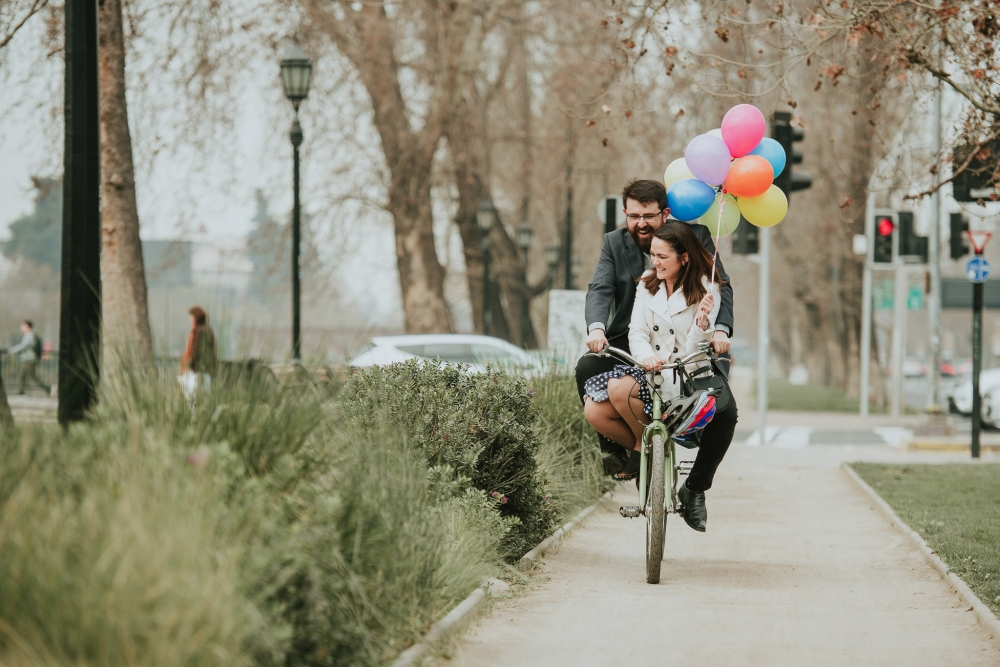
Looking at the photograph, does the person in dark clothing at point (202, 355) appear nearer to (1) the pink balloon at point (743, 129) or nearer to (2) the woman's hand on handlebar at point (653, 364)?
(2) the woman's hand on handlebar at point (653, 364)

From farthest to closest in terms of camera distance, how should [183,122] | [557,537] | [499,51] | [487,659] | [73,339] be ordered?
1. [499,51]
2. [183,122]
3. [557,537]
4. [73,339]
5. [487,659]

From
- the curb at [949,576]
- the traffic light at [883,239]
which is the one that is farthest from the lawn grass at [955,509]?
the traffic light at [883,239]

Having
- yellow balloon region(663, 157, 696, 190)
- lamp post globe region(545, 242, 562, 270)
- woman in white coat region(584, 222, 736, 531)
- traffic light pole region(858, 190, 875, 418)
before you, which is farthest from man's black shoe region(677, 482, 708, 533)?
lamp post globe region(545, 242, 562, 270)

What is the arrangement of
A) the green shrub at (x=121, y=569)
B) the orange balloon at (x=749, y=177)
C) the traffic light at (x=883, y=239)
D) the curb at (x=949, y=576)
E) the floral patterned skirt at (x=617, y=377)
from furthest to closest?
the traffic light at (x=883, y=239) < the orange balloon at (x=749, y=177) < the floral patterned skirt at (x=617, y=377) < the curb at (x=949, y=576) < the green shrub at (x=121, y=569)

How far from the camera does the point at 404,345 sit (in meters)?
19.7

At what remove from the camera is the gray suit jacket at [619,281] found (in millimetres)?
7113

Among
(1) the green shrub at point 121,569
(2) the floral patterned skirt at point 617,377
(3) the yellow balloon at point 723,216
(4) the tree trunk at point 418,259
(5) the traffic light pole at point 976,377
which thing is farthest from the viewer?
(4) the tree trunk at point 418,259

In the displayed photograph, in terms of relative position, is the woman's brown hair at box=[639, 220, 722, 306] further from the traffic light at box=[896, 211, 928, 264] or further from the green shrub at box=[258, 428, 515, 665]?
the traffic light at box=[896, 211, 928, 264]

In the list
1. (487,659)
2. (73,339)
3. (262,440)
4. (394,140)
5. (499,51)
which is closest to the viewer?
(262,440)

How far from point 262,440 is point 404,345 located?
1494 cm

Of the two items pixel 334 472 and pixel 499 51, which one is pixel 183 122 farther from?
pixel 334 472

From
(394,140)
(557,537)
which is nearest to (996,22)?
(557,537)

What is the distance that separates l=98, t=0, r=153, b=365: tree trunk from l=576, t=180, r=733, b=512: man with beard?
7905 millimetres

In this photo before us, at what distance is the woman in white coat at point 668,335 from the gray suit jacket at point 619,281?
20 centimetres
